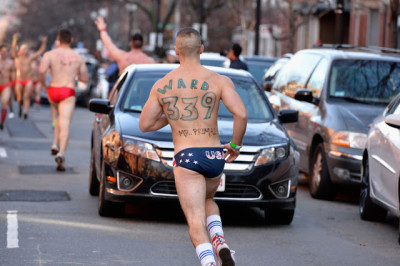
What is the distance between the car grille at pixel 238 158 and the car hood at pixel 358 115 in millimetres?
2814

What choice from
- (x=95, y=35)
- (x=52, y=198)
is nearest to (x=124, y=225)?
(x=52, y=198)

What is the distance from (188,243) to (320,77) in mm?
5167

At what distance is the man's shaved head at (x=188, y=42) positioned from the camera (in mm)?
6348

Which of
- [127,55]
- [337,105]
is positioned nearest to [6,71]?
[127,55]

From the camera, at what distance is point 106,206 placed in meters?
9.63

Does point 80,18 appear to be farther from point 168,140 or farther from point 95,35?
point 168,140

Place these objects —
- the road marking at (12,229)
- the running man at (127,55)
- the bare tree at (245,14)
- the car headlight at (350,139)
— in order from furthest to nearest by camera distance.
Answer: the bare tree at (245,14)
the running man at (127,55)
the car headlight at (350,139)
the road marking at (12,229)

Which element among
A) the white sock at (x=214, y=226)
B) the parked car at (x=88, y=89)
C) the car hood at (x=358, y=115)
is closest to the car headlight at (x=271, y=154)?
the car hood at (x=358, y=115)

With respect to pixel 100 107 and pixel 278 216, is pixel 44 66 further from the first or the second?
pixel 278 216

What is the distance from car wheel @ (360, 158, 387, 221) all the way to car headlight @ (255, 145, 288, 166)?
135 centimetres

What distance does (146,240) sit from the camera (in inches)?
337

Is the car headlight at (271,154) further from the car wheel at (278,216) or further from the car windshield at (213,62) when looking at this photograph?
the car windshield at (213,62)

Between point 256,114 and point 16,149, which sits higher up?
point 256,114

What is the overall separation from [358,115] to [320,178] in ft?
2.99
